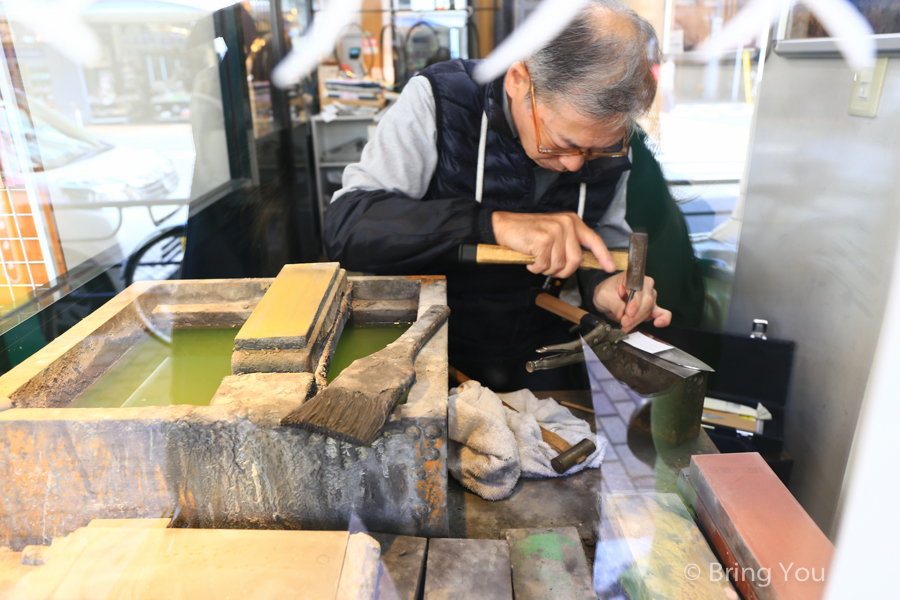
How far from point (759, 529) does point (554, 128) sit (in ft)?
2.37

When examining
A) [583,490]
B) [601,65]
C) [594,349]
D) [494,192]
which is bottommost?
[583,490]

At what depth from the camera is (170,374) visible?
72 centimetres

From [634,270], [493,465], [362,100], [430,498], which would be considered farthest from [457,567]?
[362,100]

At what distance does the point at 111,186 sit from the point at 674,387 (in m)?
0.80

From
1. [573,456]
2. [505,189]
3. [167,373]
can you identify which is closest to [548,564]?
[573,456]

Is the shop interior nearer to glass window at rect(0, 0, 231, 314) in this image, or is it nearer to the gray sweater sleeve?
glass window at rect(0, 0, 231, 314)

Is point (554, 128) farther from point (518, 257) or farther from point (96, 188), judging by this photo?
point (96, 188)

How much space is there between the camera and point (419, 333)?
76cm

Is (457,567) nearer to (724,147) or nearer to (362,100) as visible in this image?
(724,147)

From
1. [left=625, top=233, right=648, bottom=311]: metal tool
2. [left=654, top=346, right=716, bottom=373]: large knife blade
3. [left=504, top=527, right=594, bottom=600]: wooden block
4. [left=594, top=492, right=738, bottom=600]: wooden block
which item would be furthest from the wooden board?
[left=625, top=233, right=648, bottom=311]: metal tool

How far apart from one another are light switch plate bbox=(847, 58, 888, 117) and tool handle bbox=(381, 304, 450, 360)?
56 centimetres

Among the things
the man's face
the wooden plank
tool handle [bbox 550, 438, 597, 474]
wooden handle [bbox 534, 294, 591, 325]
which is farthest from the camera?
wooden handle [bbox 534, 294, 591, 325]

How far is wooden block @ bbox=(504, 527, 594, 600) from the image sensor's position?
1.82ft

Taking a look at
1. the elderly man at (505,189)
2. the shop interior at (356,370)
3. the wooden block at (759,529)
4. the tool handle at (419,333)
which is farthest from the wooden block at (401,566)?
the elderly man at (505,189)
